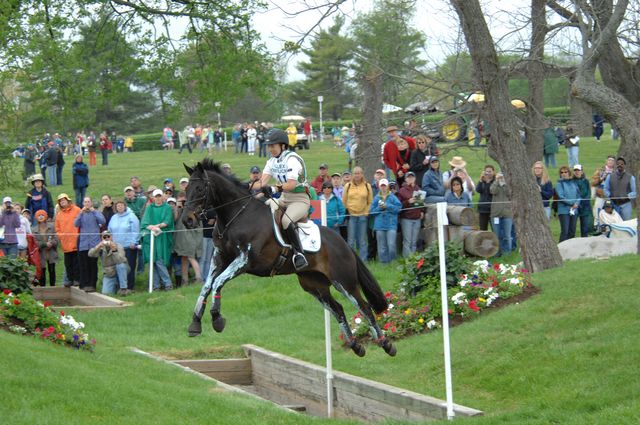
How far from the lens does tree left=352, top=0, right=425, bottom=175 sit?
16.9 metres

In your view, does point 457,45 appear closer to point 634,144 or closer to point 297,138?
point 634,144

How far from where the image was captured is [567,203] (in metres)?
21.4

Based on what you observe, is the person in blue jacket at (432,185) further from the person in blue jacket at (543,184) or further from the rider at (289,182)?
the rider at (289,182)

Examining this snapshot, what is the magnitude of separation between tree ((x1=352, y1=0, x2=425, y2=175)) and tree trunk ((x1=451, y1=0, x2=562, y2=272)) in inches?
54.8

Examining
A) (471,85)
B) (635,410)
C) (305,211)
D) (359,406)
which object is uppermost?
(471,85)

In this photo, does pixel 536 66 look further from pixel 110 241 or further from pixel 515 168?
pixel 110 241

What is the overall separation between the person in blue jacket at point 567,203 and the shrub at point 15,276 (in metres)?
11.7

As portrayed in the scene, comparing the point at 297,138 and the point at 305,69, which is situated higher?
the point at 305,69

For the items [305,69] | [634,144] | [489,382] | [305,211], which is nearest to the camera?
[489,382]

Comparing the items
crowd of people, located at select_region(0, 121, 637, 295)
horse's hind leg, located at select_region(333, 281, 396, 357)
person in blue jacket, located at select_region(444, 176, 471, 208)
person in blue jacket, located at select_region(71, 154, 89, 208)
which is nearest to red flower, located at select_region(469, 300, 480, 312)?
horse's hind leg, located at select_region(333, 281, 396, 357)

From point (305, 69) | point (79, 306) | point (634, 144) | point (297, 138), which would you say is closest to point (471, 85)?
point (634, 144)

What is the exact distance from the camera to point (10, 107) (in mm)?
19734

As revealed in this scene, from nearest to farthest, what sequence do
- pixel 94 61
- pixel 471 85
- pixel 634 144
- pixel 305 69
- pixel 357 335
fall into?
pixel 634 144 < pixel 357 335 < pixel 471 85 < pixel 94 61 < pixel 305 69

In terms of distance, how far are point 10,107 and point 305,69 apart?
6317 centimetres
